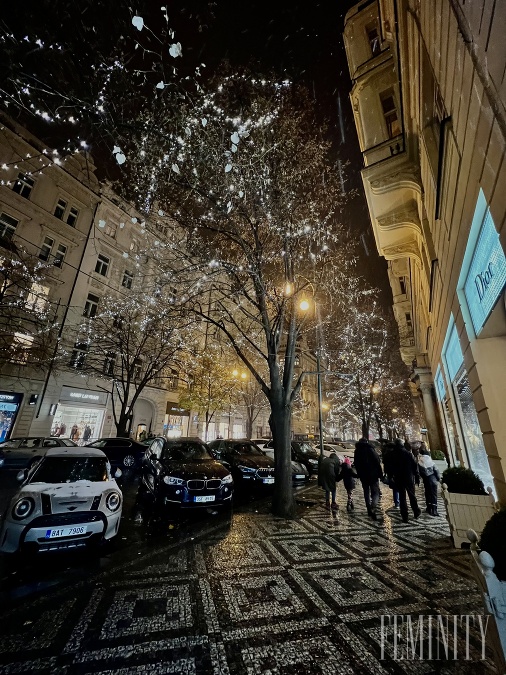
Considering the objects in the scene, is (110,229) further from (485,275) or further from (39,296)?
(485,275)

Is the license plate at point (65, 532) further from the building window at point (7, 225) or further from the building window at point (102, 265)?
the building window at point (102, 265)

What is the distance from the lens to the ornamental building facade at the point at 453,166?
105 inches

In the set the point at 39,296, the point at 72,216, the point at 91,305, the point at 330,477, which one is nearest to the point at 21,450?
the point at 39,296

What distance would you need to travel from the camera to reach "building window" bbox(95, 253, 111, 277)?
920 inches

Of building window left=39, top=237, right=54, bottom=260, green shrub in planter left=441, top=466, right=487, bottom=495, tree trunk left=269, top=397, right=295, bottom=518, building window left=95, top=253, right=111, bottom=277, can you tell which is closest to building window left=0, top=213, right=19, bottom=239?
building window left=39, top=237, right=54, bottom=260

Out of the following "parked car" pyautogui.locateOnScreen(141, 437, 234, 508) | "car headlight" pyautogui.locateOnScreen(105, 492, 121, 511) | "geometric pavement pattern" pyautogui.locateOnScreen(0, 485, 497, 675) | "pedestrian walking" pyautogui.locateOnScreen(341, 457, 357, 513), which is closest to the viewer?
"geometric pavement pattern" pyautogui.locateOnScreen(0, 485, 497, 675)

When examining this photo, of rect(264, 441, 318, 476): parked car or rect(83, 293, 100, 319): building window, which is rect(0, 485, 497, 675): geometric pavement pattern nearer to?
rect(264, 441, 318, 476): parked car

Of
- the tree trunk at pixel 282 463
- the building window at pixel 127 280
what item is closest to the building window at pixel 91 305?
the building window at pixel 127 280

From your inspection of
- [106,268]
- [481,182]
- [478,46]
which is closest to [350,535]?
[481,182]

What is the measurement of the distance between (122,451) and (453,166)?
48.6 ft

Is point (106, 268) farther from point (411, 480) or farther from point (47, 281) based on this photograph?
point (411, 480)

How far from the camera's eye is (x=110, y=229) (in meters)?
24.5

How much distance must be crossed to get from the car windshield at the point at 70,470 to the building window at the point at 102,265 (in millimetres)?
21325

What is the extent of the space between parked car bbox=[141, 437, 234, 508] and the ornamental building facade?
578 cm
